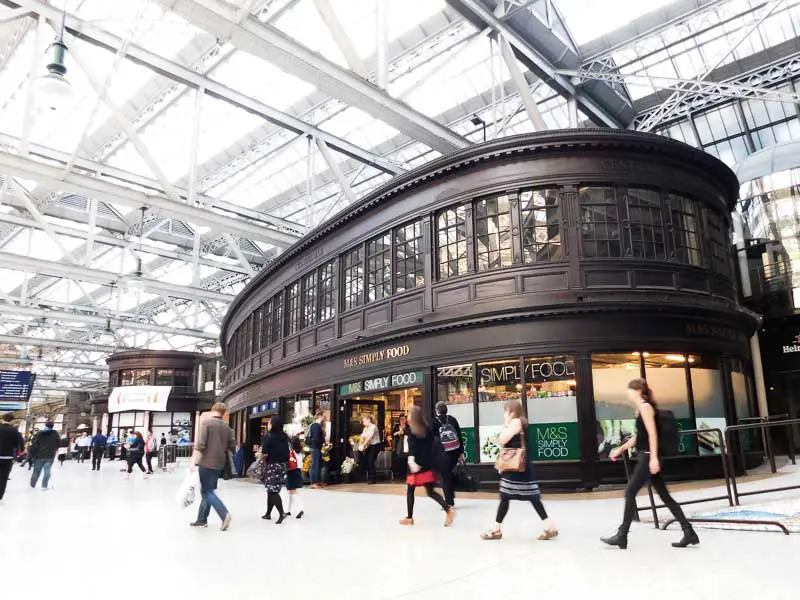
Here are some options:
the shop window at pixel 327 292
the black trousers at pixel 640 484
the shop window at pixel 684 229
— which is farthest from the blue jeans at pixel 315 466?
the black trousers at pixel 640 484

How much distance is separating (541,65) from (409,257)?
26.2 ft

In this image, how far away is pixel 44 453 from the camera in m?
15.9

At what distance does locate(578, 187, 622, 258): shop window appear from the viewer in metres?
12.8

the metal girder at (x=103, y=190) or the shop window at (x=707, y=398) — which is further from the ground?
the metal girder at (x=103, y=190)

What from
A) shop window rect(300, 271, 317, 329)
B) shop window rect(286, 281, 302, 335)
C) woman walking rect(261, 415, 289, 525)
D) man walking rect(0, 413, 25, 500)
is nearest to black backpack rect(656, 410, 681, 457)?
woman walking rect(261, 415, 289, 525)

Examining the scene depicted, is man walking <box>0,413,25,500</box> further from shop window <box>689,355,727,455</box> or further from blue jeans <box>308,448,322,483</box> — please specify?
shop window <box>689,355,727,455</box>

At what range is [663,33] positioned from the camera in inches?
760

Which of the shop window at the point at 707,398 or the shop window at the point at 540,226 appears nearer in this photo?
the shop window at the point at 707,398

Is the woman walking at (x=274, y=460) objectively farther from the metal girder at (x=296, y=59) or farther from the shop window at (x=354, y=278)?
the shop window at (x=354, y=278)

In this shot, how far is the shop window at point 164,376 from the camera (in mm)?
43844

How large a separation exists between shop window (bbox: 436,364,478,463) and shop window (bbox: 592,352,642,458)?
8.22ft

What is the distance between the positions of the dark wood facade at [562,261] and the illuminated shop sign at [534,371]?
188 millimetres

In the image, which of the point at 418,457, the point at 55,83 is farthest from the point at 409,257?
the point at 55,83

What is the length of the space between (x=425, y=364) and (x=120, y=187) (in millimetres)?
8661
